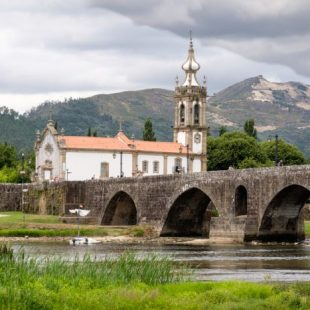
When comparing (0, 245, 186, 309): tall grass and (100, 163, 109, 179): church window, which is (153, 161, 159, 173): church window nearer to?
(100, 163, 109, 179): church window

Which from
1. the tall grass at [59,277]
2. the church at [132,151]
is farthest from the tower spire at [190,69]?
the tall grass at [59,277]

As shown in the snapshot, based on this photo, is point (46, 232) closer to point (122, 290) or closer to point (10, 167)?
point (122, 290)

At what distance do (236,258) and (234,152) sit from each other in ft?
341

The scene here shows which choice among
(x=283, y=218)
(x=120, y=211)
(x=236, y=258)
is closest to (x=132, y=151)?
(x=120, y=211)

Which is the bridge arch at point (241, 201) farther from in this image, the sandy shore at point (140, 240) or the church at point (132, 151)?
the church at point (132, 151)

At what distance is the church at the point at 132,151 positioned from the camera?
478 ft

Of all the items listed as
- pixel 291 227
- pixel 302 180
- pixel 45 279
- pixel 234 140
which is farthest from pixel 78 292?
pixel 234 140

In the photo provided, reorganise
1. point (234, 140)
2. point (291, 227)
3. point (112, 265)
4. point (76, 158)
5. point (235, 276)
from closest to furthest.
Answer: point (112, 265) < point (235, 276) < point (291, 227) < point (76, 158) < point (234, 140)

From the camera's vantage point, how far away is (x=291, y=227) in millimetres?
89375

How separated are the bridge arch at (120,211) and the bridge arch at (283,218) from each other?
105 ft

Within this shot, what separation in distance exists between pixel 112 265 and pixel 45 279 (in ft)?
17.9

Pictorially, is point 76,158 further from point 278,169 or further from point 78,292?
point 78,292

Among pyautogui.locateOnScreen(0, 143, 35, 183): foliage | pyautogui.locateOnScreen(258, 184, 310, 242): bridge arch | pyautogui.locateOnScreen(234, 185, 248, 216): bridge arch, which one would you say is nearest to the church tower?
pyautogui.locateOnScreen(0, 143, 35, 183): foliage

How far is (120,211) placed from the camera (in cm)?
12162
